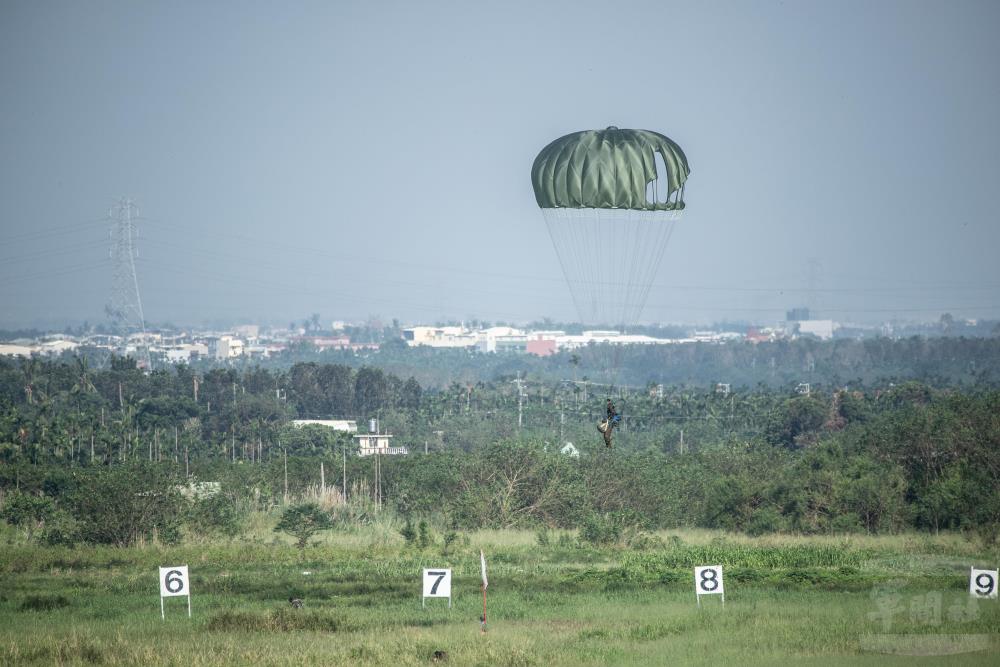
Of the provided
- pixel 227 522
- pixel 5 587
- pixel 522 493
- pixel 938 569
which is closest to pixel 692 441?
pixel 522 493

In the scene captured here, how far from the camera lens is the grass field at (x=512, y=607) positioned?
26.1 meters

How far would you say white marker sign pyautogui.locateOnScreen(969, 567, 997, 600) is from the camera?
2930 centimetres

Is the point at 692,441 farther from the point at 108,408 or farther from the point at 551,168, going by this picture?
the point at 551,168

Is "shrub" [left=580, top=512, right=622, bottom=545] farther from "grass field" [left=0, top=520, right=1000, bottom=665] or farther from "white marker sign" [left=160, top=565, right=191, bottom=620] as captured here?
"white marker sign" [left=160, top=565, right=191, bottom=620]

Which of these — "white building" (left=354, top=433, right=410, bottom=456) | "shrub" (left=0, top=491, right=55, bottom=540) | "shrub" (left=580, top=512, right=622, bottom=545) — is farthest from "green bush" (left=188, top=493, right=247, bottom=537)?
"white building" (left=354, top=433, right=410, bottom=456)

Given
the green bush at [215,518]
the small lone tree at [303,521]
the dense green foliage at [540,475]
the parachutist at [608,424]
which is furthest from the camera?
the dense green foliage at [540,475]

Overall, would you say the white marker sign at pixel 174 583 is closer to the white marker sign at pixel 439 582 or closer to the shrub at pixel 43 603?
the shrub at pixel 43 603

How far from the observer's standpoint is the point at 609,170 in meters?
37.4

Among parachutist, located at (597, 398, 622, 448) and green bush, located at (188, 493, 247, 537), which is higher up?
parachutist, located at (597, 398, 622, 448)

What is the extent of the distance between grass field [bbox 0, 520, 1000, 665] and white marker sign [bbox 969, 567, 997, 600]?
46cm

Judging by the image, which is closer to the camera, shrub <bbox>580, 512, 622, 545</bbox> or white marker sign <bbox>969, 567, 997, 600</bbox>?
white marker sign <bbox>969, 567, 997, 600</bbox>

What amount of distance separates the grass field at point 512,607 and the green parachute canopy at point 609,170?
466 inches

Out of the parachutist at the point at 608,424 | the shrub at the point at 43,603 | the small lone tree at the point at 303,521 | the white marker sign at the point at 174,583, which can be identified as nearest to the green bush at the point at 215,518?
the small lone tree at the point at 303,521

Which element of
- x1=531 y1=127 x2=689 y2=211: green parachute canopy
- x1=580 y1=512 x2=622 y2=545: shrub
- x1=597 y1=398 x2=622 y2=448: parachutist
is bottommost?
x1=580 y1=512 x2=622 y2=545: shrub
